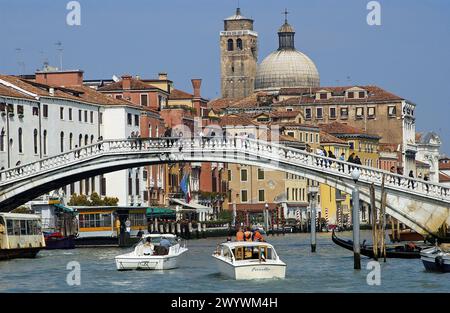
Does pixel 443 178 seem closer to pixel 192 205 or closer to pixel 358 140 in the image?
pixel 358 140

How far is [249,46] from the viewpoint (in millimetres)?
106000

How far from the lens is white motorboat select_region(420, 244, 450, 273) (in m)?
27.0

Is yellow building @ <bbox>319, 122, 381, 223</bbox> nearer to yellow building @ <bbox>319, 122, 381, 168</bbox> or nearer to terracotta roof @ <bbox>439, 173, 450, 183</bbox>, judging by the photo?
yellow building @ <bbox>319, 122, 381, 168</bbox>

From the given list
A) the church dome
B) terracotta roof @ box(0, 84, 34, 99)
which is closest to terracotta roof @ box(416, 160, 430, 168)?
the church dome

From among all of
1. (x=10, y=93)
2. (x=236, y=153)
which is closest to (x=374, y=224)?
(x=236, y=153)

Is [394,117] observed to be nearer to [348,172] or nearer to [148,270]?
[348,172]

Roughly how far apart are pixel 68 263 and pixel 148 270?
3254 mm

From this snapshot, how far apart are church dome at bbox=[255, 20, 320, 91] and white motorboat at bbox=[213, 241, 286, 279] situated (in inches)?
2812

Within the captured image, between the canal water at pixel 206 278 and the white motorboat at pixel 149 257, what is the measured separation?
23 centimetres

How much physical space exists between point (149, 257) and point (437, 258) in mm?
5242

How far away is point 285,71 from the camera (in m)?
99.1

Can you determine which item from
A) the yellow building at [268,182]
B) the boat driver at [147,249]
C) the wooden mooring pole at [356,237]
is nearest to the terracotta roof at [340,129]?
the yellow building at [268,182]

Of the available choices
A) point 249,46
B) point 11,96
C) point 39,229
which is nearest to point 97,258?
point 39,229

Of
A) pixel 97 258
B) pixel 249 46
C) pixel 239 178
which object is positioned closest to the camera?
pixel 97 258
